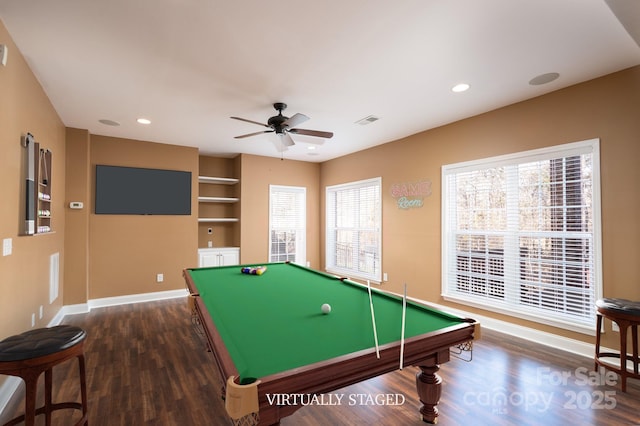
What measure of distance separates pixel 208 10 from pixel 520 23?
6.78 feet

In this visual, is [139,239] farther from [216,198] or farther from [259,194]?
[259,194]

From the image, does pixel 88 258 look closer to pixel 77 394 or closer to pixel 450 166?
pixel 77 394

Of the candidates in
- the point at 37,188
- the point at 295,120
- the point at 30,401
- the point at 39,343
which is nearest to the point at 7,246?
the point at 37,188

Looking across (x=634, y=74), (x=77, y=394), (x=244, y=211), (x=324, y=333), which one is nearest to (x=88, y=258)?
(x=244, y=211)

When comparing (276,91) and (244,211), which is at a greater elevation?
(276,91)

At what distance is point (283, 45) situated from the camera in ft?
7.59

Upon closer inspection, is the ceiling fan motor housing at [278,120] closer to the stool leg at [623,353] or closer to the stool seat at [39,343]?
the stool seat at [39,343]

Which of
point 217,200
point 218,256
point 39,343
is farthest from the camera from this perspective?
point 217,200

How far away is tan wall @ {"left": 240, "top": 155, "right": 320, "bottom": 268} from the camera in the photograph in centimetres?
582

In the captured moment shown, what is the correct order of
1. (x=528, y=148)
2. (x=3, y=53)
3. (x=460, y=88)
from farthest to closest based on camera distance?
(x=528, y=148)
(x=460, y=88)
(x=3, y=53)

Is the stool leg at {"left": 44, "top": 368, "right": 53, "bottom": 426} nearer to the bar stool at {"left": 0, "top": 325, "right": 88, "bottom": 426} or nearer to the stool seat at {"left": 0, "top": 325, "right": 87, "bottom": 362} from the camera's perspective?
the bar stool at {"left": 0, "top": 325, "right": 88, "bottom": 426}

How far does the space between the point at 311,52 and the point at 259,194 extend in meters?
3.87

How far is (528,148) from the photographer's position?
3303 millimetres

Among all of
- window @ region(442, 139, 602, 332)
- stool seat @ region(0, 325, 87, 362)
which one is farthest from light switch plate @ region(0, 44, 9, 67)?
window @ region(442, 139, 602, 332)
